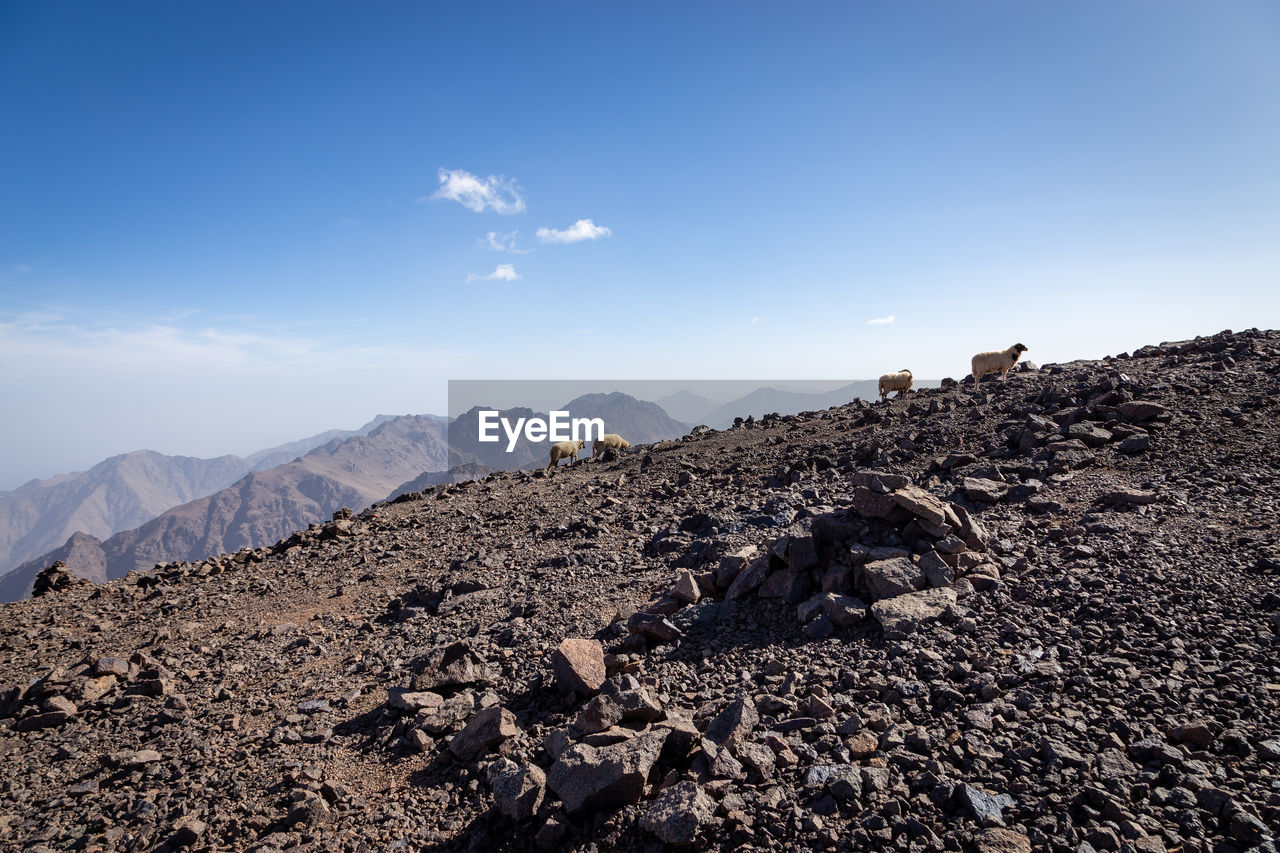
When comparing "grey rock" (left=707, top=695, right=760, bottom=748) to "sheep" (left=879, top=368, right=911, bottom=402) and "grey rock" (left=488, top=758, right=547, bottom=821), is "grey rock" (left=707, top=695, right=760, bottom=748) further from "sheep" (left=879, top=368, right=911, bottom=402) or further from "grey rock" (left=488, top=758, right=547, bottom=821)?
"sheep" (left=879, top=368, right=911, bottom=402)

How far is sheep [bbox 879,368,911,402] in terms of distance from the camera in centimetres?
2245

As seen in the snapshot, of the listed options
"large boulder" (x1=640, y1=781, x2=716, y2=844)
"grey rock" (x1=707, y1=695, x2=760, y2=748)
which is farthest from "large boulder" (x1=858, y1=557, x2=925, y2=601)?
"large boulder" (x1=640, y1=781, x2=716, y2=844)

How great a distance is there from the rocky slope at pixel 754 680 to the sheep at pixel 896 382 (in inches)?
444

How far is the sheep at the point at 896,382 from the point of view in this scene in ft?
73.7

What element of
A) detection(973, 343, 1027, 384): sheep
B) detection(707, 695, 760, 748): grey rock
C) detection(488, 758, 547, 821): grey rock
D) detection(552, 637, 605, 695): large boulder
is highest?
detection(973, 343, 1027, 384): sheep

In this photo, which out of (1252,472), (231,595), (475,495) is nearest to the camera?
(1252,472)

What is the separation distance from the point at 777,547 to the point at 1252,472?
6714 mm

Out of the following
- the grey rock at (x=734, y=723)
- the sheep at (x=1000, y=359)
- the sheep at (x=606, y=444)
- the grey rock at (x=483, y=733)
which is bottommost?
the grey rock at (x=483, y=733)

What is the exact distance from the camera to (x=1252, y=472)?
7.71 m

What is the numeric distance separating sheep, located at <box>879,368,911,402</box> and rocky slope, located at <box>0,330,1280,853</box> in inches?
444

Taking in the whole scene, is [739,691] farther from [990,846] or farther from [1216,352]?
[1216,352]

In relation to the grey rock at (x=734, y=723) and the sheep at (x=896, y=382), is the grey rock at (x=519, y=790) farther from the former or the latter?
the sheep at (x=896, y=382)

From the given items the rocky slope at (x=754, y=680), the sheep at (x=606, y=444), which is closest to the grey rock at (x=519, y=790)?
the rocky slope at (x=754, y=680)

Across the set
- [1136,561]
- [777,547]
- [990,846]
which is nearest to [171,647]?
[777,547]
